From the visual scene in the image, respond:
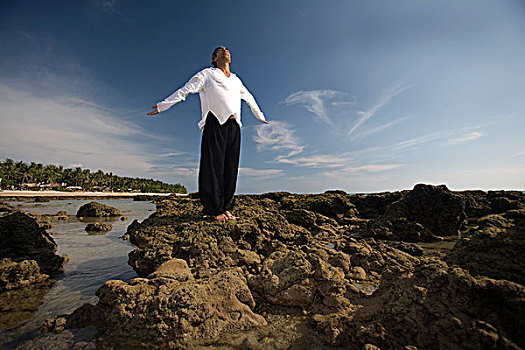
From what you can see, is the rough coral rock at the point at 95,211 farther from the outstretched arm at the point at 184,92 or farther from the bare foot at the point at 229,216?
the bare foot at the point at 229,216

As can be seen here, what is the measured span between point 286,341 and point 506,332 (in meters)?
1.53

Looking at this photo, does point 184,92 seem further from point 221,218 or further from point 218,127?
point 221,218

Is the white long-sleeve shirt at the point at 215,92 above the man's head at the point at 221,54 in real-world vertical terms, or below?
below

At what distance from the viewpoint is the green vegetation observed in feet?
229

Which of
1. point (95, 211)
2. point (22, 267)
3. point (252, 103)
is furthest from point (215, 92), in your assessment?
point (95, 211)

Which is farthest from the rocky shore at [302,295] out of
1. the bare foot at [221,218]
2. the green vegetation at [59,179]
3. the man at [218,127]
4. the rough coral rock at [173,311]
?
the green vegetation at [59,179]

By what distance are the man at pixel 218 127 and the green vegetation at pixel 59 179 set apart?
89.0 meters

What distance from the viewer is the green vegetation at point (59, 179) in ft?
229

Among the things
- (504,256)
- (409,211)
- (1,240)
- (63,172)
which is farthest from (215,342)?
(63,172)

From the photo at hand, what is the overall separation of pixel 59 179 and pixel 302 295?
10820 cm

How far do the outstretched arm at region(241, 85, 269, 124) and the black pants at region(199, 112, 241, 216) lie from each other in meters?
0.71

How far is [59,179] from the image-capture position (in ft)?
266

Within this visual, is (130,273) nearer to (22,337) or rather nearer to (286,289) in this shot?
(22,337)

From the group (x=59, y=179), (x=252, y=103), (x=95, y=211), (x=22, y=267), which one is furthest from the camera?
(x=59, y=179)
